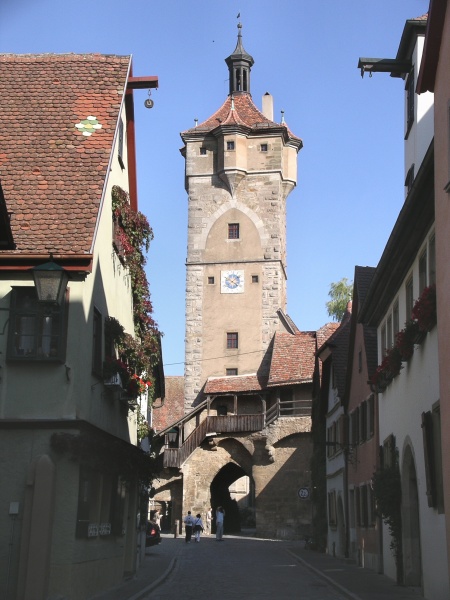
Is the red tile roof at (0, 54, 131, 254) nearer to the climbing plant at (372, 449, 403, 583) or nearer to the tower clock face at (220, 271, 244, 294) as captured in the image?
the climbing plant at (372, 449, 403, 583)

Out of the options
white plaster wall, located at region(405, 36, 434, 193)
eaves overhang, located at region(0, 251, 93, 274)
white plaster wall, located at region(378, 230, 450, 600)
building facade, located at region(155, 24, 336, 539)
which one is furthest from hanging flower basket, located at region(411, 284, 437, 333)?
building facade, located at region(155, 24, 336, 539)

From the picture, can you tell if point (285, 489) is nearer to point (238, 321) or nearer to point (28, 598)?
point (238, 321)

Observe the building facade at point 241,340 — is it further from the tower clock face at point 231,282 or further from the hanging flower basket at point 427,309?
the hanging flower basket at point 427,309

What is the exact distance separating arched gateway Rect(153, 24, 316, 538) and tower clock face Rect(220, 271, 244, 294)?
57 mm

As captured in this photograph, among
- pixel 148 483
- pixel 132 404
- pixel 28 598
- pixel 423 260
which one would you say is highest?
pixel 423 260

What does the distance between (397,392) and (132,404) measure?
4.98 metres

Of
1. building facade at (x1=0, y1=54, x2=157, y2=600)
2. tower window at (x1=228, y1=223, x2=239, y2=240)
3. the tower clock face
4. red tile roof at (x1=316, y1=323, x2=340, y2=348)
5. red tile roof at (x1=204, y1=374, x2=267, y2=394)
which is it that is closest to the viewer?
building facade at (x1=0, y1=54, x2=157, y2=600)

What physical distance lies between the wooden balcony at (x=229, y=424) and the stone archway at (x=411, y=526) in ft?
103

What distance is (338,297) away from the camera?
59.1 m

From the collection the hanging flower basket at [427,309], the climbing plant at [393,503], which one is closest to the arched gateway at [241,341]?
the climbing plant at [393,503]

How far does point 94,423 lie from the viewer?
50.9ft

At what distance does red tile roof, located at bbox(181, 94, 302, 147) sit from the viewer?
2403 inches

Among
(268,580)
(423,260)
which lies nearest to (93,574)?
(268,580)

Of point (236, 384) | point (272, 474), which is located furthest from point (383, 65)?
point (236, 384)
